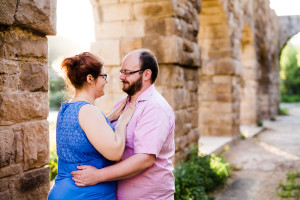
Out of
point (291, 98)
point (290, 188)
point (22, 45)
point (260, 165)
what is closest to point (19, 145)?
point (22, 45)

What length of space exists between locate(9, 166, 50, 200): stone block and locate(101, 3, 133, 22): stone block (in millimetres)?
3097

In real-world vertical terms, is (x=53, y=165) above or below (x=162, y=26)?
below

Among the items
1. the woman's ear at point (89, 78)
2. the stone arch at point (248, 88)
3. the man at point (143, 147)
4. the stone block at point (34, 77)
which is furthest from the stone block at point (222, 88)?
the woman's ear at point (89, 78)

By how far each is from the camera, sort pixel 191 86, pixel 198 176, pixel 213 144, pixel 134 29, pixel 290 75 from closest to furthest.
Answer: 1. pixel 198 176
2. pixel 134 29
3. pixel 191 86
4. pixel 213 144
5. pixel 290 75

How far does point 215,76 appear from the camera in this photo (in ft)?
27.6

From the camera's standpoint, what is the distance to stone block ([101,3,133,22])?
4921 millimetres

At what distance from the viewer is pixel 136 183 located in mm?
2047

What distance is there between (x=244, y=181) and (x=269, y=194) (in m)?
0.72

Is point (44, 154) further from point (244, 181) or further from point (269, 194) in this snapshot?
point (244, 181)

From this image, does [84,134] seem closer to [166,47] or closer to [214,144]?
[166,47]

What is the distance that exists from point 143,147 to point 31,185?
31.0 inches

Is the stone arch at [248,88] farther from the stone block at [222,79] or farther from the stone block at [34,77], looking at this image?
the stone block at [34,77]

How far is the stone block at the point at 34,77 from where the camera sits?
6.96 ft

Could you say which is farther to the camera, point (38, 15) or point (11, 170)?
point (38, 15)
